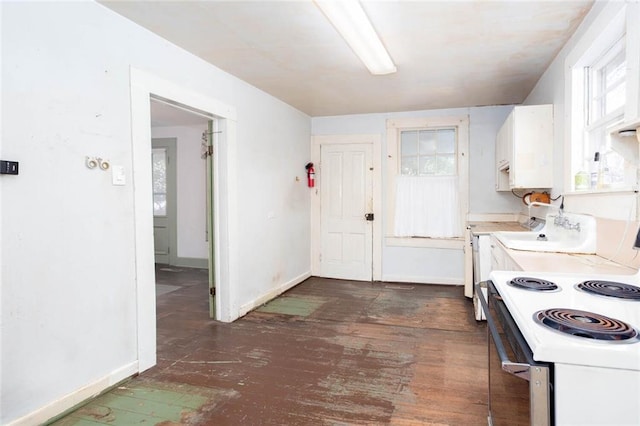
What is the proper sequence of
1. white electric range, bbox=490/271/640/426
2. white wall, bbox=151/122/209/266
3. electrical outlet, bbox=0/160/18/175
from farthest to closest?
white wall, bbox=151/122/209/266 → electrical outlet, bbox=0/160/18/175 → white electric range, bbox=490/271/640/426

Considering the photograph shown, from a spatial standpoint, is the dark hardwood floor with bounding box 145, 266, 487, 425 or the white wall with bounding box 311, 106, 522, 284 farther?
the white wall with bounding box 311, 106, 522, 284

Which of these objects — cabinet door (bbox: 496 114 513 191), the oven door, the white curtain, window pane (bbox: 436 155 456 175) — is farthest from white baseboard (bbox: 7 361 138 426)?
window pane (bbox: 436 155 456 175)

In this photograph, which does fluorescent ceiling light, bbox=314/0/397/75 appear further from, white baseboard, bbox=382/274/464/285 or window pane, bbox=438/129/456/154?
white baseboard, bbox=382/274/464/285

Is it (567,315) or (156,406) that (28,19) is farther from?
(567,315)

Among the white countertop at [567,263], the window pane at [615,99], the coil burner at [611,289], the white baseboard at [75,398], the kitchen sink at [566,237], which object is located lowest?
the white baseboard at [75,398]

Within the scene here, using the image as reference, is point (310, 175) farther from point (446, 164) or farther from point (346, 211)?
point (446, 164)

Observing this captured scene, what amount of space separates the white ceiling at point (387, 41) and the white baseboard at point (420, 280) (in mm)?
2470

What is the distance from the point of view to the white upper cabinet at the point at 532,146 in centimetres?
334

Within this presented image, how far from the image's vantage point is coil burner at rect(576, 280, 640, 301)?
135 centimetres

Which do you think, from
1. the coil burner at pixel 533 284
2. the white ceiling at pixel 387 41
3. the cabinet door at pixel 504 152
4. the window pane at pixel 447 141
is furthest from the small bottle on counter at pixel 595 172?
the window pane at pixel 447 141

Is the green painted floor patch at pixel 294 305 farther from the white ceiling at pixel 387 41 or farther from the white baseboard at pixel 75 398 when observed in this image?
the white ceiling at pixel 387 41

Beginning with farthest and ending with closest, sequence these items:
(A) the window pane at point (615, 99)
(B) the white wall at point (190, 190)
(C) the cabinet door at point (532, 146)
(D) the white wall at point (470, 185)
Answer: (B) the white wall at point (190, 190) → (D) the white wall at point (470, 185) → (C) the cabinet door at point (532, 146) → (A) the window pane at point (615, 99)

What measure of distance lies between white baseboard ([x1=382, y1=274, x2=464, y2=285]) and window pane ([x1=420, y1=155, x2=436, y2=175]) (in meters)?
1.47

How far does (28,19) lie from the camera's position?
1968mm
